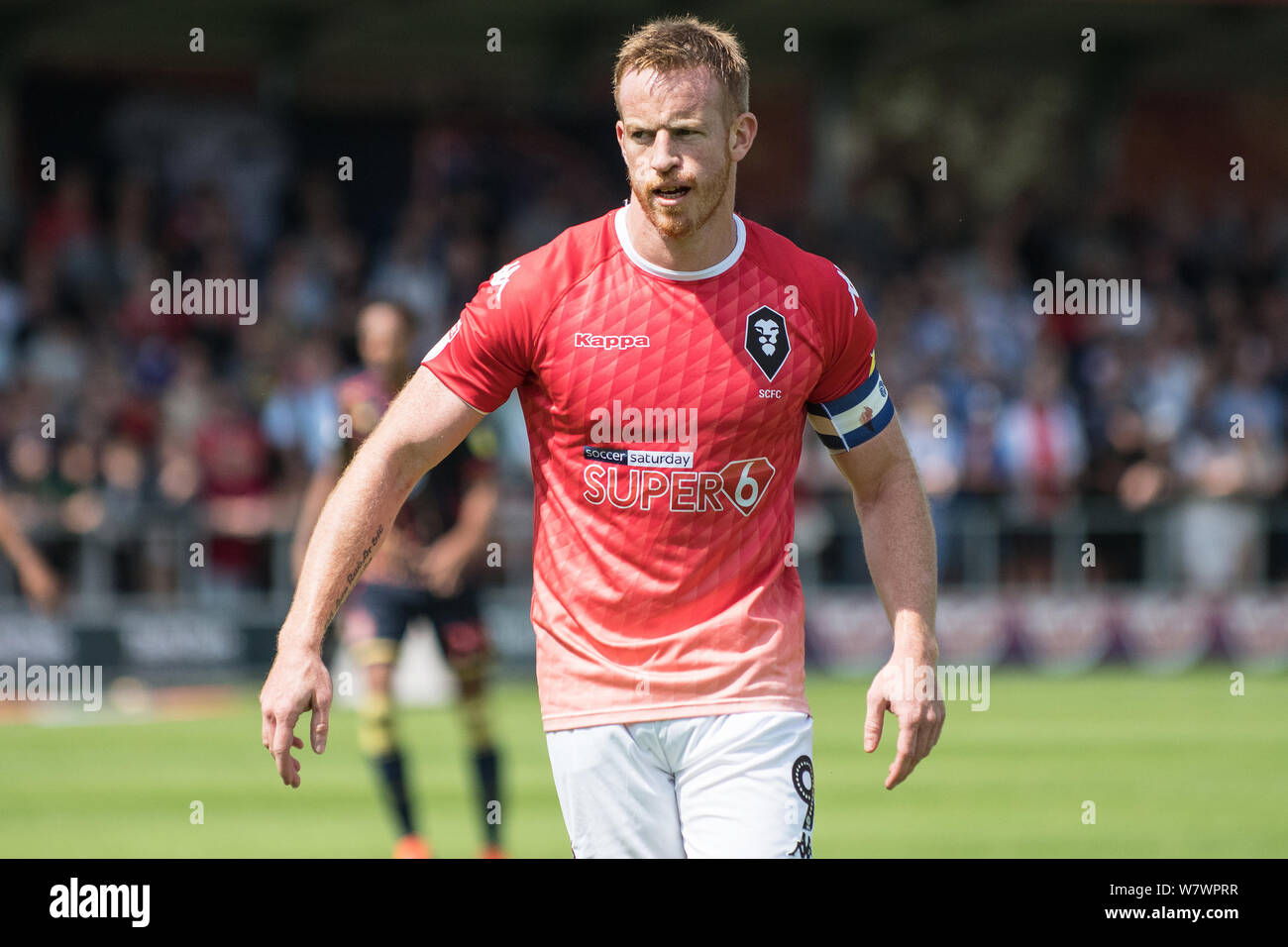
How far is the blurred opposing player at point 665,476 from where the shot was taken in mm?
4891

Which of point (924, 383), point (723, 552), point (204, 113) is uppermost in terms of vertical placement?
point (204, 113)

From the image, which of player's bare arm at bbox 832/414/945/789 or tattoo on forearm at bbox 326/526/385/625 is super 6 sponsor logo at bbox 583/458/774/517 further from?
tattoo on forearm at bbox 326/526/385/625

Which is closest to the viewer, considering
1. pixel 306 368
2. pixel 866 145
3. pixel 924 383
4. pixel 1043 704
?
pixel 1043 704

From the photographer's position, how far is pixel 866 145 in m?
27.5

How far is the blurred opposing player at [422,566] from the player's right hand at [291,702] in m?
4.82

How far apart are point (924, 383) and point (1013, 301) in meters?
2.85

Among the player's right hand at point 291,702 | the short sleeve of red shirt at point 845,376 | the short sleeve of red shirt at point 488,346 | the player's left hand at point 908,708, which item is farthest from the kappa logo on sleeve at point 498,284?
the player's left hand at point 908,708

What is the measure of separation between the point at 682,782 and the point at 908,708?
0.61 m

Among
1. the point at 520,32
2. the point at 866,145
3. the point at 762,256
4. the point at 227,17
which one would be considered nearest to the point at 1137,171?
the point at 866,145

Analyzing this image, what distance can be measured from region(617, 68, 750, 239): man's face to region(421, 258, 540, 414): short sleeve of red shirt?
40cm

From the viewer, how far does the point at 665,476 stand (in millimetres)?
5004
